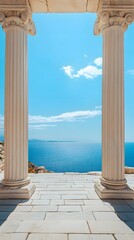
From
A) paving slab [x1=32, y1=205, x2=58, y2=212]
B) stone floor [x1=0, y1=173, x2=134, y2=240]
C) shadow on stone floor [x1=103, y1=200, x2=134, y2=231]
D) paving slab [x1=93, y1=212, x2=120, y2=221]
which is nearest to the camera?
stone floor [x1=0, y1=173, x2=134, y2=240]

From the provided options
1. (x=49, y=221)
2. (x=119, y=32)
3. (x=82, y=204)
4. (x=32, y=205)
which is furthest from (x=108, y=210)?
(x=119, y=32)

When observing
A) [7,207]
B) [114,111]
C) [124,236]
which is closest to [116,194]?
[124,236]

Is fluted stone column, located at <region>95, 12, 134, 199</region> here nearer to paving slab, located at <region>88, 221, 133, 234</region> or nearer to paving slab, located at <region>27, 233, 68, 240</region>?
paving slab, located at <region>88, 221, 133, 234</region>

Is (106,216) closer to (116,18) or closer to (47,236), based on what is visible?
(47,236)

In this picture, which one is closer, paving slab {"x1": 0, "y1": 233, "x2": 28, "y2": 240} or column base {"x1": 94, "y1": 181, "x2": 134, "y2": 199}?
paving slab {"x1": 0, "y1": 233, "x2": 28, "y2": 240}

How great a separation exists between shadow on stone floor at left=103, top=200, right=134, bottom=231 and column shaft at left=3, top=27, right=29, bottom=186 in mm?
5165

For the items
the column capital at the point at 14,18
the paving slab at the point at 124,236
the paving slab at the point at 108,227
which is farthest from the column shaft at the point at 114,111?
the column capital at the point at 14,18

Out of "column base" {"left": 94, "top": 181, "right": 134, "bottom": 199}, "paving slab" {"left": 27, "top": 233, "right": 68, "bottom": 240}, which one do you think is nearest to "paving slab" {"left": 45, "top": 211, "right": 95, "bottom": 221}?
Result: "paving slab" {"left": 27, "top": 233, "right": 68, "bottom": 240}

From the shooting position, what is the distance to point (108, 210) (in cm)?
1043

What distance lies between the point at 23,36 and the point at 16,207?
31.5ft

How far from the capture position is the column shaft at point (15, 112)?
12477 millimetres

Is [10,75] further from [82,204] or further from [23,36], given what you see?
[82,204]

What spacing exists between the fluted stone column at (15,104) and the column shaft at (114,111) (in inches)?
191

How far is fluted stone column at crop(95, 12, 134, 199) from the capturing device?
12516 millimetres
